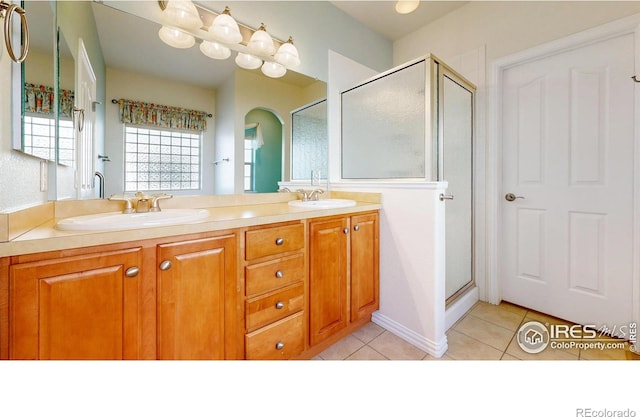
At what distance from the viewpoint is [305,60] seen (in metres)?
1.90

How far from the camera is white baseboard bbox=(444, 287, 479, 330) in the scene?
5.64 ft

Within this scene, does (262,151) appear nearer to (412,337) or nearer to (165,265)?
(165,265)

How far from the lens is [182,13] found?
131 cm

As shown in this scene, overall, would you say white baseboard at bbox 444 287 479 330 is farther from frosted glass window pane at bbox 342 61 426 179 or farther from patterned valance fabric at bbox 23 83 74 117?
patterned valance fabric at bbox 23 83 74 117

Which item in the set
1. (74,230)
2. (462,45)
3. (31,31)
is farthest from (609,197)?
(31,31)

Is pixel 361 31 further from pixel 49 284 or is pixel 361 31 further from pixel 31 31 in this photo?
pixel 49 284

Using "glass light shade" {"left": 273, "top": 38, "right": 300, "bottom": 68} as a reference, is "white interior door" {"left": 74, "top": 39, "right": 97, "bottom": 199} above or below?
below

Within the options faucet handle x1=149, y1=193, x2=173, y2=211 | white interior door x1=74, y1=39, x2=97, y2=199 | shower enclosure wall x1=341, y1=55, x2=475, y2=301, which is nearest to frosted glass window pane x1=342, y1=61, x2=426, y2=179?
shower enclosure wall x1=341, y1=55, x2=475, y2=301

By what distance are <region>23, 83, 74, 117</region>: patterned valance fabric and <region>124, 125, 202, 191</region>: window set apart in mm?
213

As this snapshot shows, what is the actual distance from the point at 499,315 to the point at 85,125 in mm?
2778

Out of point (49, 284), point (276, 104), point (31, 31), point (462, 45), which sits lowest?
point (49, 284)

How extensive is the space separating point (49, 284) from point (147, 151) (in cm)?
79

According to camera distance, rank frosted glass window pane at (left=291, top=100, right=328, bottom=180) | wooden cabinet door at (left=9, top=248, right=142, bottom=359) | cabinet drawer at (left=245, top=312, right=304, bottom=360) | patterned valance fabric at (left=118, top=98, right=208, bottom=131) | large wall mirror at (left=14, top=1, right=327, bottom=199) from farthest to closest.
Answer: frosted glass window pane at (left=291, top=100, right=328, bottom=180) < patterned valance fabric at (left=118, top=98, right=208, bottom=131) < cabinet drawer at (left=245, top=312, right=304, bottom=360) < large wall mirror at (left=14, top=1, right=327, bottom=199) < wooden cabinet door at (left=9, top=248, right=142, bottom=359)

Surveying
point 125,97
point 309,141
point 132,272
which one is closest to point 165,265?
point 132,272
